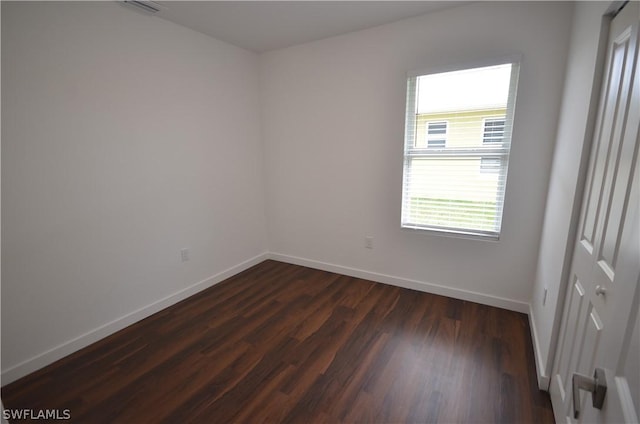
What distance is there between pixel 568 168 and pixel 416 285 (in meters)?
1.70

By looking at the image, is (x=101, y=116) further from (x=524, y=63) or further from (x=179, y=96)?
(x=524, y=63)

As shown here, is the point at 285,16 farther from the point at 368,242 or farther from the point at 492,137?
the point at 368,242

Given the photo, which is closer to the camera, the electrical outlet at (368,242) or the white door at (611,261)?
the white door at (611,261)

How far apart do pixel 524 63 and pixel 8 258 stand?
12.6 feet

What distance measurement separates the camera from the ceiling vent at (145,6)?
6.89 ft

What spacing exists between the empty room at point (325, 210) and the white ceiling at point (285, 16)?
1.1 inches

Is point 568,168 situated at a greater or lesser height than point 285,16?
lesser

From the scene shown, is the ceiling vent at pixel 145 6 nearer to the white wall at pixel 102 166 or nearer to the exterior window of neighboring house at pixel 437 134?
the white wall at pixel 102 166

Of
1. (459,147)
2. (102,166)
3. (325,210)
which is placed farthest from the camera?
(325,210)

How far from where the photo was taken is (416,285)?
9.57 feet

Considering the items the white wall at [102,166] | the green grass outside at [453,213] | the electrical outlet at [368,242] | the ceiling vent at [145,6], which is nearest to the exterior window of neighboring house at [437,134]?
the green grass outside at [453,213]

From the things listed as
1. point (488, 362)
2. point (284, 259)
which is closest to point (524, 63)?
point (488, 362)

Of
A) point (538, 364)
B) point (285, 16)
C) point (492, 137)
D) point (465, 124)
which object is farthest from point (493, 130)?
point (285, 16)

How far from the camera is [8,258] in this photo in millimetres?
1741
